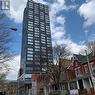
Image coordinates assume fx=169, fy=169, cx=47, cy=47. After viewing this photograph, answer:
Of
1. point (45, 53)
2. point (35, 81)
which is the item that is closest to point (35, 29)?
point (35, 81)

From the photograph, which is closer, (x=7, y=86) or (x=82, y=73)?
(x=82, y=73)

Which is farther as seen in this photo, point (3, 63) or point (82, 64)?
point (82, 64)

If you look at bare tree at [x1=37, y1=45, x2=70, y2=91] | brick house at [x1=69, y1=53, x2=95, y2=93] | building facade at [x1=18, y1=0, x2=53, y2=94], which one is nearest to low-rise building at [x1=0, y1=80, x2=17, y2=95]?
bare tree at [x1=37, y1=45, x2=70, y2=91]

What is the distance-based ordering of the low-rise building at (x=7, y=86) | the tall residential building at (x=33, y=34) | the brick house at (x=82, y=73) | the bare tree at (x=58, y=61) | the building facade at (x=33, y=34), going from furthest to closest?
the tall residential building at (x=33, y=34)
the building facade at (x=33, y=34)
the low-rise building at (x=7, y=86)
the bare tree at (x=58, y=61)
the brick house at (x=82, y=73)

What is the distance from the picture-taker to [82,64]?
3800cm

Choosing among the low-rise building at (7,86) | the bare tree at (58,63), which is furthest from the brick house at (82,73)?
the low-rise building at (7,86)

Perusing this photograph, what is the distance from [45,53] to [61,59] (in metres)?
5.62

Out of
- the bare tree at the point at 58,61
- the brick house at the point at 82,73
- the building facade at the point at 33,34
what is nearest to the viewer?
the brick house at the point at 82,73

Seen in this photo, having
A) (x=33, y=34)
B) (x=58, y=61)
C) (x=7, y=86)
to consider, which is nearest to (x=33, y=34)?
(x=33, y=34)

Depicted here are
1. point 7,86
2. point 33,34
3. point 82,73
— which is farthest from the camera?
point 33,34

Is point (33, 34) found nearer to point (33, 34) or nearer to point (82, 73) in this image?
point (33, 34)

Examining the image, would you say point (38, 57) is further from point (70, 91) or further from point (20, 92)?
point (20, 92)

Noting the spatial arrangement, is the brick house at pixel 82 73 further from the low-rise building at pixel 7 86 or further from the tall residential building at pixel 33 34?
the tall residential building at pixel 33 34

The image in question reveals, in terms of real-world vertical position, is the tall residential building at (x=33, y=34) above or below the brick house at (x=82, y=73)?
above
